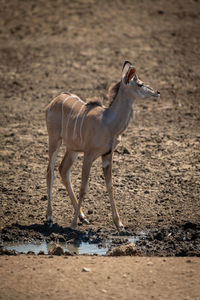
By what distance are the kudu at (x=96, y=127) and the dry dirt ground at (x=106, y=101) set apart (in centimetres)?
59

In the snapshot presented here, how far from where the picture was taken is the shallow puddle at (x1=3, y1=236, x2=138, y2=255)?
24.2 ft

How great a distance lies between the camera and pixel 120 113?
796cm

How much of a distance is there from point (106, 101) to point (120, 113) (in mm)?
355

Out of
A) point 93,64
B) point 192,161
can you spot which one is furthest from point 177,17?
point 192,161

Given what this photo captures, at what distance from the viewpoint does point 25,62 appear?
1516 cm

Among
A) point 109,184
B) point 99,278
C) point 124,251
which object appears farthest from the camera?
point 109,184

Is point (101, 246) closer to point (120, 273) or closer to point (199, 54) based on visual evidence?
point (120, 273)

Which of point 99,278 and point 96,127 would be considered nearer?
point 99,278

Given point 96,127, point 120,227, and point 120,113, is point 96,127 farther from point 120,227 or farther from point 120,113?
point 120,227

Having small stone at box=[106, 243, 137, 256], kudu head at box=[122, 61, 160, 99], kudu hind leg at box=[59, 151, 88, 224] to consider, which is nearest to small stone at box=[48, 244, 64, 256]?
small stone at box=[106, 243, 137, 256]

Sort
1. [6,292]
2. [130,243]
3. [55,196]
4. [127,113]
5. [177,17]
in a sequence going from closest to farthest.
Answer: [6,292]
[130,243]
[127,113]
[55,196]
[177,17]

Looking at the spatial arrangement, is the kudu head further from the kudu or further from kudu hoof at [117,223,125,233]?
kudu hoof at [117,223,125,233]

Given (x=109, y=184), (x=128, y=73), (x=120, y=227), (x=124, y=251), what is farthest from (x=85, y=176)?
(x=128, y=73)

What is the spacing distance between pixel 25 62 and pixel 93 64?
1912mm
